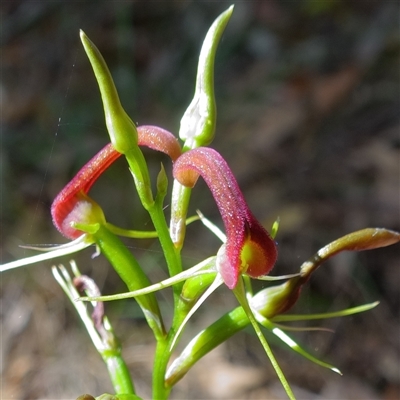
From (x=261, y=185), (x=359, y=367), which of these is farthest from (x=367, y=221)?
(x=359, y=367)

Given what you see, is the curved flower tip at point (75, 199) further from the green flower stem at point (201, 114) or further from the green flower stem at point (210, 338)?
the green flower stem at point (210, 338)

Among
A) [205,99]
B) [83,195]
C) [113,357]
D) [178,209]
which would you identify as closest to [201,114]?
[205,99]

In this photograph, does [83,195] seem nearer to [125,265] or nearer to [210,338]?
[125,265]

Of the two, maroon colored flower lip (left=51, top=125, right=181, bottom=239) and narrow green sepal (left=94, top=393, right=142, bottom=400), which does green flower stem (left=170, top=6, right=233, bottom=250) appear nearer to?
maroon colored flower lip (left=51, top=125, right=181, bottom=239)

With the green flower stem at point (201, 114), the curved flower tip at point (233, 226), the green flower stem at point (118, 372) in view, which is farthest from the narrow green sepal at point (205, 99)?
the green flower stem at point (118, 372)

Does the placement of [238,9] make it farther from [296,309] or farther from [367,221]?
[296,309]
